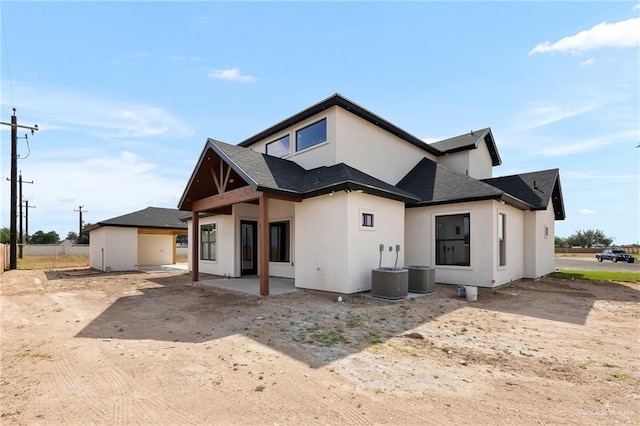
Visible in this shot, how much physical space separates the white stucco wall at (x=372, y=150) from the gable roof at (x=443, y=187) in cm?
58

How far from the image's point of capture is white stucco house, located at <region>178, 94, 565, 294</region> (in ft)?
30.7

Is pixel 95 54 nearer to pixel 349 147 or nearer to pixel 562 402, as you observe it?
pixel 349 147

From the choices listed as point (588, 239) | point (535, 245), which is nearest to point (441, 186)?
point (535, 245)

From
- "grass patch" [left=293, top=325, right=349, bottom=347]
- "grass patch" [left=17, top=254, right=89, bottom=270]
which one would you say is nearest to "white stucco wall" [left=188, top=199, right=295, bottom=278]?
"grass patch" [left=293, top=325, right=349, bottom=347]

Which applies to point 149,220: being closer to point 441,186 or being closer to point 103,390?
point 441,186

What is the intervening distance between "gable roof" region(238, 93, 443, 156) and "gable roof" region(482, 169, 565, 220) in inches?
140

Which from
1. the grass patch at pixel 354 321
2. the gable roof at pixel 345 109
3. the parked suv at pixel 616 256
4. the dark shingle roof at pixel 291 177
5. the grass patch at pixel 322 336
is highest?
the gable roof at pixel 345 109

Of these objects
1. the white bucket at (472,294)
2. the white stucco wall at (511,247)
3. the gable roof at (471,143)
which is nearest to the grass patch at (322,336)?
Result: the white bucket at (472,294)

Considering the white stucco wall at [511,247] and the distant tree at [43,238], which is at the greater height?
the white stucco wall at [511,247]

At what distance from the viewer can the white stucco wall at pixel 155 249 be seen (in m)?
23.1

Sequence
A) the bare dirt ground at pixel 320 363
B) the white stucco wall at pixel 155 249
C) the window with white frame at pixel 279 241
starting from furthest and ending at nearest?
the white stucco wall at pixel 155 249
the window with white frame at pixel 279 241
the bare dirt ground at pixel 320 363

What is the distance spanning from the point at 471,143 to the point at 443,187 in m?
4.61

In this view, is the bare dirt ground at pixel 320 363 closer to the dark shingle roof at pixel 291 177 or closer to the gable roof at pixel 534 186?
the dark shingle roof at pixel 291 177

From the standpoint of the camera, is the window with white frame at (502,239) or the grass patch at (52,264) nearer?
the window with white frame at (502,239)
